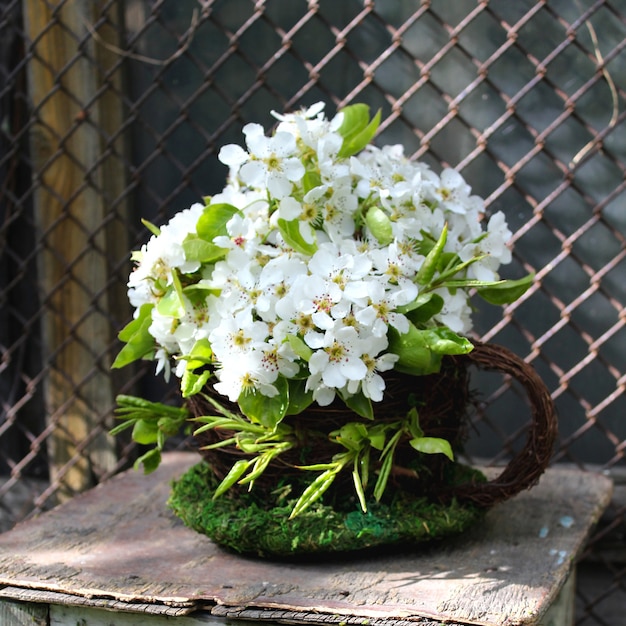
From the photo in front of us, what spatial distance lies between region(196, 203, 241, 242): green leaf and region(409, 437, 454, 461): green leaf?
365mm

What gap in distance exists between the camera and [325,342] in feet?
3.32

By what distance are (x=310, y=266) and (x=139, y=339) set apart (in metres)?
0.29

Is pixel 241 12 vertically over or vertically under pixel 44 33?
under

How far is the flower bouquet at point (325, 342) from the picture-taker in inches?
40.9

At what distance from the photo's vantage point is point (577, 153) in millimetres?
1698

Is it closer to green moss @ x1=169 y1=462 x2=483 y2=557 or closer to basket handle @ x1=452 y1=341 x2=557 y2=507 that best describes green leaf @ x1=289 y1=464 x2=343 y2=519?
green moss @ x1=169 y1=462 x2=483 y2=557

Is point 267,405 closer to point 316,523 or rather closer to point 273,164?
point 316,523

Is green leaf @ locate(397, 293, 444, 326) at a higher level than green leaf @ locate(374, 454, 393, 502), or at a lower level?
higher

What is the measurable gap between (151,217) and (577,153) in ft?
2.97

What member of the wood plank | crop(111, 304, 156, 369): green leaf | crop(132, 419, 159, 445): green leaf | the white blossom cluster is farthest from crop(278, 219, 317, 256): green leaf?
the wood plank

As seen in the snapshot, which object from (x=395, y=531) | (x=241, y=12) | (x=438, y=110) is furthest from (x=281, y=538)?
(x=241, y=12)

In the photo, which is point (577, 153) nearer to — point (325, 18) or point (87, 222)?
point (325, 18)

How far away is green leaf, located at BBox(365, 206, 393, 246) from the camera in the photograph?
1.10 m

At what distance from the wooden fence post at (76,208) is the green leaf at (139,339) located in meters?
0.66
